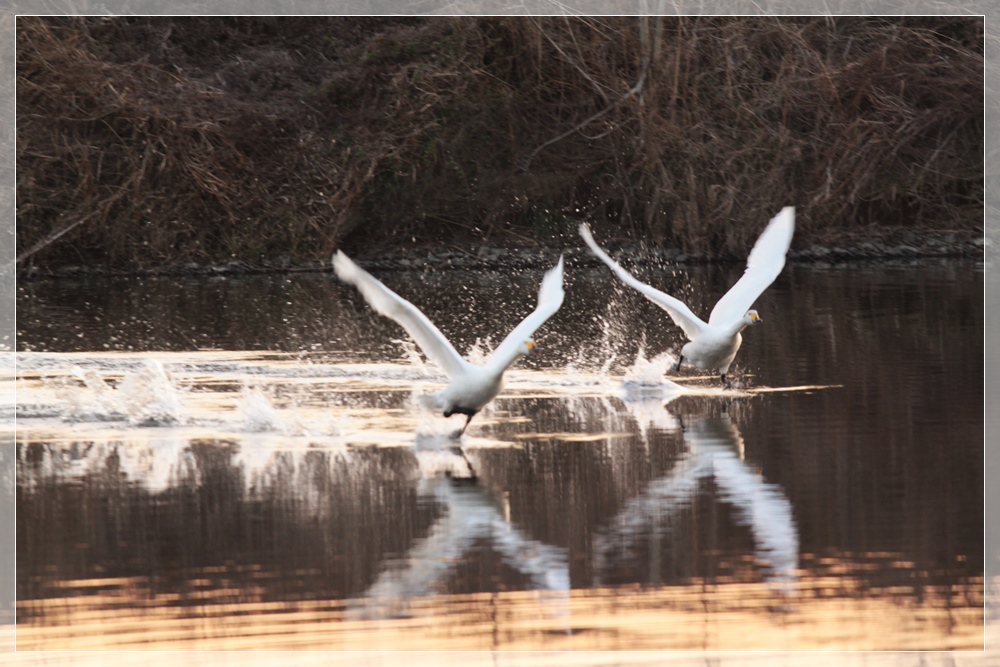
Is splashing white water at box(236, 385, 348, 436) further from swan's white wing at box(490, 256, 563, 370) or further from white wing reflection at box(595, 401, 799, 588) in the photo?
white wing reflection at box(595, 401, 799, 588)

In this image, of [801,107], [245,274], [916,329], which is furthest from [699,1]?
[916,329]

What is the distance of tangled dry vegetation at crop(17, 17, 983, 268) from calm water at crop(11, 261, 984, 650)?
35.2ft

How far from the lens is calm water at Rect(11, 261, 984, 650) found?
5777mm

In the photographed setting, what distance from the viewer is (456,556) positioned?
21.4ft

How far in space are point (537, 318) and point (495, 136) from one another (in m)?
18.0

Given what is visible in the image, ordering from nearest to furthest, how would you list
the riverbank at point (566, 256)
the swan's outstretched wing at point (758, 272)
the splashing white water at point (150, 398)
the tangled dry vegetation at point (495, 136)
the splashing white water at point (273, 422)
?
the splashing white water at point (273, 422) < the splashing white water at point (150, 398) < the swan's outstretched wing at point (758, 272) < the riverbank at point (566, 256) < the tangled dry vegetation at point (495, 136)

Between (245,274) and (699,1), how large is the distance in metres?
9.01

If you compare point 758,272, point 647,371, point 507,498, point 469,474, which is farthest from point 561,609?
point 758,272

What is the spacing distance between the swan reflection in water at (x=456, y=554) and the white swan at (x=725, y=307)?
3.15 meters

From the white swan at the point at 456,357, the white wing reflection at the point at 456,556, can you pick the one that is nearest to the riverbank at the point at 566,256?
the white swan at the point at 456,357

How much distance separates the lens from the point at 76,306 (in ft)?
60.7

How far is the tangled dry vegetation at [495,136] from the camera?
24562mm

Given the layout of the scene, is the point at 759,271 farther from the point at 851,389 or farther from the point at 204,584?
the point at 204,584

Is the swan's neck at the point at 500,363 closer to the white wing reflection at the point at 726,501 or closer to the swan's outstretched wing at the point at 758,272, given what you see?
the white wing reflection at the point at 726,501
